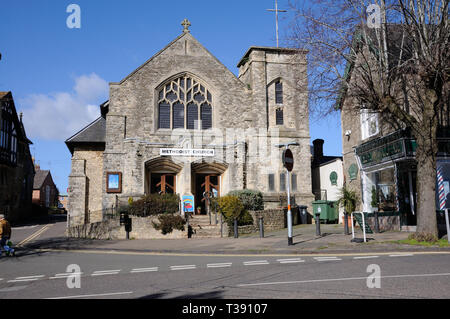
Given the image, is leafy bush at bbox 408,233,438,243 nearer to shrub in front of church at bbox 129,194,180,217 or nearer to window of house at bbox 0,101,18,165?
shrub in front of church at bbox 129,194,180,217

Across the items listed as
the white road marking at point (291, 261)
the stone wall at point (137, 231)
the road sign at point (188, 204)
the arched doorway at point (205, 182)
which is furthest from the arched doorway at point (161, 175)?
the white road marking at point (291, 261)

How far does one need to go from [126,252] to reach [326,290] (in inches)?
382

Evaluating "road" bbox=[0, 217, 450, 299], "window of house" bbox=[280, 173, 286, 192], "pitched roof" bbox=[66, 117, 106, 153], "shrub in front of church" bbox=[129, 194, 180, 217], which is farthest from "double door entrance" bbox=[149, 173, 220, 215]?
"road" bbox=[0, 217, 450, 299]

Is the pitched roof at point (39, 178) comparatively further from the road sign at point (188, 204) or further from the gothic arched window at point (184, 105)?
the road sign at point (188, 204)

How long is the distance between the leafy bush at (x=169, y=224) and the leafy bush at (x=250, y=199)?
482 cm

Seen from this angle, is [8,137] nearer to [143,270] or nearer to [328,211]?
[328,211]

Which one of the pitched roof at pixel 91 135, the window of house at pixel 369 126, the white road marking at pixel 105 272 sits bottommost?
the white road marking at pixel 105 272

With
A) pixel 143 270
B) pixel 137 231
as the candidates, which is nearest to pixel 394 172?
pixel 137 231

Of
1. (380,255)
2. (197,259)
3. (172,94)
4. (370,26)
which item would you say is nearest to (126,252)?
(197,259)

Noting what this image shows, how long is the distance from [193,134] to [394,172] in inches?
511

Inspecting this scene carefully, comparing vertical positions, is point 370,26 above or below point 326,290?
above

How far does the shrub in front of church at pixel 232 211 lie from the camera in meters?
19.9
